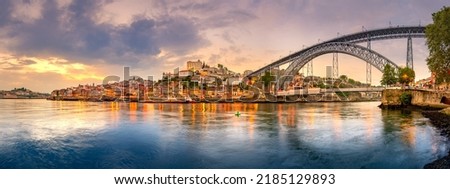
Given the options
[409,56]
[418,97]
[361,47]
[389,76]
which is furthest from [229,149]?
[361,47]

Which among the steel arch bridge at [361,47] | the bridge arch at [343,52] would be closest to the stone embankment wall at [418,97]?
the steel arch bridge at [361,47]

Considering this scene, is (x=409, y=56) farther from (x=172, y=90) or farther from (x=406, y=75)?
(x=172, y=90)

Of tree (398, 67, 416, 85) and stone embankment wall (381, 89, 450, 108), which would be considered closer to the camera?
stone embankment wall (381, 89, 450, 108)

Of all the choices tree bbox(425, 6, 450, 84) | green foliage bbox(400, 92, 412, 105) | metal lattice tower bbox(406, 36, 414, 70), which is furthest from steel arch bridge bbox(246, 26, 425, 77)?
tree bbox(425, 6, 450, 84)

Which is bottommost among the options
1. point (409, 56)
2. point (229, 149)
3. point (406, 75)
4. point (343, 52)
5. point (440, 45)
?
point (229, 149)

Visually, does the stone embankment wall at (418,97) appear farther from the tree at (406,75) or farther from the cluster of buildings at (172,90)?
the cluster of buildings at (172,90)

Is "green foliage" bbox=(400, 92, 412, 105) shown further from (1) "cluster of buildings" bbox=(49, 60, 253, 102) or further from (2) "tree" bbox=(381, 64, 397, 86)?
(1) "cluster of buildings" bbox=(49, 60, 253, 102)
